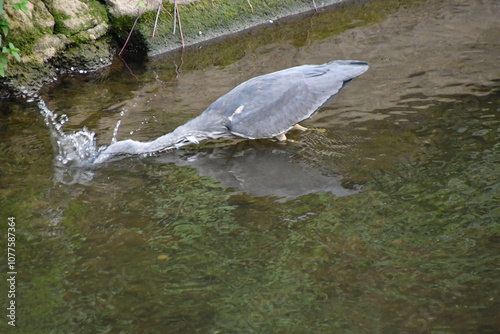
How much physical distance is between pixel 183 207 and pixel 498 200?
7.87 ft

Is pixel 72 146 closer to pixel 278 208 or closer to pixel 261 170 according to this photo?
pixel 261 170

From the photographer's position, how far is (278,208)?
15.1 ft

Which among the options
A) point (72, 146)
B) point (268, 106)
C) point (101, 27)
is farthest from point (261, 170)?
point (101, 27)

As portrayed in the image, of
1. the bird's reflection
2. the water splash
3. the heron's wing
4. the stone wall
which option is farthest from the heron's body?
the stone wall

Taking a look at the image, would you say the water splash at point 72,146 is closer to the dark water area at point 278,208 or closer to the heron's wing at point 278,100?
the dark water area at point 278,208

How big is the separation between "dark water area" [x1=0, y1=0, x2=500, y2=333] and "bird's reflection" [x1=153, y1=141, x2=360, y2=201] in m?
0.02

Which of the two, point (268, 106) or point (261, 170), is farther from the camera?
point (268, 106)

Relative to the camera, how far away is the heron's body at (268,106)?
5.62 metres

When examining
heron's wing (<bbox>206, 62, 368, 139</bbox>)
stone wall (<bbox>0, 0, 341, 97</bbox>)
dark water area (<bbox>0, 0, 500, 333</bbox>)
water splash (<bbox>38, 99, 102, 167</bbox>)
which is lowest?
dark water area (<bbox>0, 0, 500, 333</bbox>)

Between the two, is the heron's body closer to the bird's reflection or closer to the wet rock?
the bird's reflection

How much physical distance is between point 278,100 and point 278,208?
1487 mm

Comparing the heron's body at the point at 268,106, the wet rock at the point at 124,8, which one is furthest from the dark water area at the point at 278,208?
the wet rock at the point at 124,8

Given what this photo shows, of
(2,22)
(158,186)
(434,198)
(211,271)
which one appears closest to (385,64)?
(434,198)

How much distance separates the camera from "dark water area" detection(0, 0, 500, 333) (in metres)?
3.62
